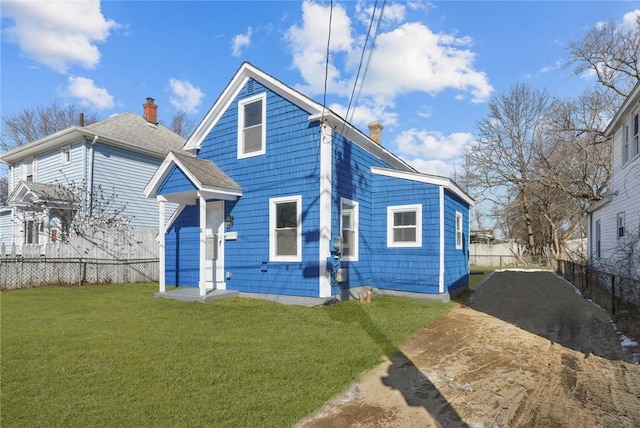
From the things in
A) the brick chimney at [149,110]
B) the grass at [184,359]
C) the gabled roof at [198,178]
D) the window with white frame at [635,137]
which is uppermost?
the brick chimney at [149,110]

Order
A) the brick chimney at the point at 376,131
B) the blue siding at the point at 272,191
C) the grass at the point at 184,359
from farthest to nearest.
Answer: the brick chimney at the point at 376,131
the blue siding at the point at 272,191
the grass at the point at 184,359

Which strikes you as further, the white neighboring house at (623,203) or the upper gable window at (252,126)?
the upper gable window at (252,126)

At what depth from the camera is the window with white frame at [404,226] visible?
1174 cm

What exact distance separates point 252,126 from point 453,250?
7.43 m

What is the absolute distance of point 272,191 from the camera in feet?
36.0

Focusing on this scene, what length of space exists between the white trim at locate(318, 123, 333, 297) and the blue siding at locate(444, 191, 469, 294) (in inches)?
151

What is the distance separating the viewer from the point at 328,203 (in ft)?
33.3

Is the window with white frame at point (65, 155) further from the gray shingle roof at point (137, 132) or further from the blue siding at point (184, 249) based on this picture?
the blue siding at point (184, 249)

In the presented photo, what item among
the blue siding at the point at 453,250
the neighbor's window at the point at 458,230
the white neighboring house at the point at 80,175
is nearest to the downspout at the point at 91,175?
the white neighboring house at the point at 80,175

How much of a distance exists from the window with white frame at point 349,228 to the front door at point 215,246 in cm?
362

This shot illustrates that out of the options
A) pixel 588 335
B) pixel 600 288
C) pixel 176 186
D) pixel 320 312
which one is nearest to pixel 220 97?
pixel 176 186

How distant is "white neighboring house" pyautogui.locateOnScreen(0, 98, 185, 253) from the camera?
708 inches

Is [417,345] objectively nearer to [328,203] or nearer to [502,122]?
[328,203]

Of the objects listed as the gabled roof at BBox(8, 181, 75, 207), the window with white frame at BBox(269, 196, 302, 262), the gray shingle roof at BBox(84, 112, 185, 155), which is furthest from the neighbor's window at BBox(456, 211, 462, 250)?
the gabled roof at BBox(8, 181, 75, 207)
